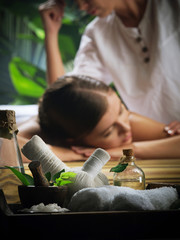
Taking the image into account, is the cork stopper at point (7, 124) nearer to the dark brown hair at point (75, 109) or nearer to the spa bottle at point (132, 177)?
the spa bottle at point (132, 177)

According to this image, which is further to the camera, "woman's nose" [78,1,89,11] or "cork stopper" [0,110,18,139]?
"woman's nose" [78,1,89,11]

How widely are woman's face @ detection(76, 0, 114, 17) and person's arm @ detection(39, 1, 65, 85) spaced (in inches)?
4.6

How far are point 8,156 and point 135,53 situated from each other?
1.35 meters

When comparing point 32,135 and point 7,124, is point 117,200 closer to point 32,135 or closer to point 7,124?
point 7,124

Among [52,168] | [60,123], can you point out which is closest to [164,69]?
[60,123]

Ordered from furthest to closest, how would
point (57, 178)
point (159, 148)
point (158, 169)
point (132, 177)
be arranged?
point (159, 148)
point (158, 169)
point (132, 177)
point (57, 178)

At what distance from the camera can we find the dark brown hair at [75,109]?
71.6 inches

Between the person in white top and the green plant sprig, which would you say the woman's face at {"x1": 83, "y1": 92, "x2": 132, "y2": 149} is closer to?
the person in white top

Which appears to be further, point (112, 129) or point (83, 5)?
point (83, 5)

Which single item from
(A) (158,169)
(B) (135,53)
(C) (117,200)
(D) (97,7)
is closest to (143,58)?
(B) (135,53)

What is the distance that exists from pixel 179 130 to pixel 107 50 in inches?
21.6

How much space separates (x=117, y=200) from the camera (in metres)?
0.58

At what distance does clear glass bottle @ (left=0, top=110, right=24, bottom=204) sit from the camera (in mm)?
698

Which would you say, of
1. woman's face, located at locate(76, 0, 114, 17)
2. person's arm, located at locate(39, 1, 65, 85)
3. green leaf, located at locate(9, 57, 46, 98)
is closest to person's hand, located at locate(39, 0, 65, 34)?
person's arm, located at locate(39, 1, 65, 85)
